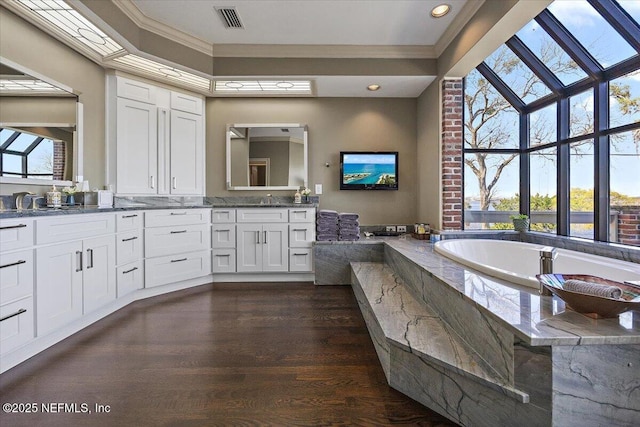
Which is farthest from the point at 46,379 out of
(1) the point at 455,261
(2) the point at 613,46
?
(2) the point at 613,46

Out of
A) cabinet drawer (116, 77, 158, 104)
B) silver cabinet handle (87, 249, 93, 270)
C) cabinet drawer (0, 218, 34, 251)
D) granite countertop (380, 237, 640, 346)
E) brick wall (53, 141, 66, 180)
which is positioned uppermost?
cabinet drawer (116, 77, 158, 104)

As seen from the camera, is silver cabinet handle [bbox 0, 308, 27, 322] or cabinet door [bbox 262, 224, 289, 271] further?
cabinet door [bbox 262, 224, 289, 271]

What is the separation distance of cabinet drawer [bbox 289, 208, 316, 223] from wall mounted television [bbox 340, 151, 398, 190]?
0.73 metres

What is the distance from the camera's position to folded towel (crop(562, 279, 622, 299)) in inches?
46.1

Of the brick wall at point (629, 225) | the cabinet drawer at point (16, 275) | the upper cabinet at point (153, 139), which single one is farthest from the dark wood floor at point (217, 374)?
the brick wall at point (629, 225)

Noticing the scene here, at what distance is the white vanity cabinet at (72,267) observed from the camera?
1.97 metres

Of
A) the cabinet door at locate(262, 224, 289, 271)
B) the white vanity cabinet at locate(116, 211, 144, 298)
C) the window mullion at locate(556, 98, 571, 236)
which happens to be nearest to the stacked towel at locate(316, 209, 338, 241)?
the cabinet door at locate(262, 224, 289, 271)

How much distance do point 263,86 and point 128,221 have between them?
2.18 metres

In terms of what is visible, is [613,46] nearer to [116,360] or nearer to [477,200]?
[477,200]

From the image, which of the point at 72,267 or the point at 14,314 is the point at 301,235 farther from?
the point at 14,314

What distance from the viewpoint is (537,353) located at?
1109 millimetres

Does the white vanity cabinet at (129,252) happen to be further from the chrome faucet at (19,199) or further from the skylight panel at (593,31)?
the skylight panel at (593,31)

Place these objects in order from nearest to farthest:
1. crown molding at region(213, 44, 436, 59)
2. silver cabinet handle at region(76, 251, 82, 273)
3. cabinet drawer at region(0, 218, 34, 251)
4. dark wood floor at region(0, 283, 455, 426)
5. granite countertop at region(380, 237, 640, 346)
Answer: granite countertop at region(380, 237, 640, 346) → dark wood floor at region(0, 283, 455, 426) → cabinet drawer at region(0, 218, 34, 251) → silver cabinet handle at region(76, 251, 82, 273) → crown molding at region(213, 44, 436, 59)

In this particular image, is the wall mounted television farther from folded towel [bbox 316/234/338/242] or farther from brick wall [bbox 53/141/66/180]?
brick wall [bbox 53/141/66/180]
